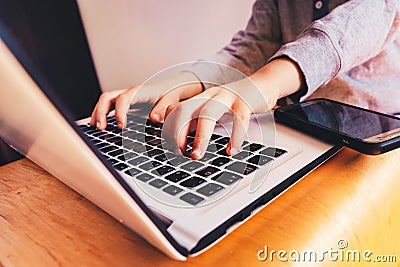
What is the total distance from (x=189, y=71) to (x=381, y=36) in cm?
26

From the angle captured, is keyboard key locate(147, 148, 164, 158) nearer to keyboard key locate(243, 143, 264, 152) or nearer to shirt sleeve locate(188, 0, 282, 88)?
keyboard key locate(243, 143, 264, 152)

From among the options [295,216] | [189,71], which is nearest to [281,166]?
[295,216]

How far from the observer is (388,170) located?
12.7 inches

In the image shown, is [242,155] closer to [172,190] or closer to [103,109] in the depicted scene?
[172,190]

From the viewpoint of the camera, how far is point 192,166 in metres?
0.32

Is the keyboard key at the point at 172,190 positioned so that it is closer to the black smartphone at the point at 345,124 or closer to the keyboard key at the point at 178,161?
the keyboard key at the point at 178,161

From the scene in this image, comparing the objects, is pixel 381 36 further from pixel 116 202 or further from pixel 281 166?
pixel 116 202

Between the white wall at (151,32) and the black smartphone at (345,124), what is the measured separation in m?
0.50

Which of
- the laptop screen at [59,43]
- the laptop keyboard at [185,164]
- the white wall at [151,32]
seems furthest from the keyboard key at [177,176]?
the laptop screen at [59,43]

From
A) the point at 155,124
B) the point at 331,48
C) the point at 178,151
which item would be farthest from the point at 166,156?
the point at 331,48

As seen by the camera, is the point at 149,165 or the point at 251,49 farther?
the point at 251,49

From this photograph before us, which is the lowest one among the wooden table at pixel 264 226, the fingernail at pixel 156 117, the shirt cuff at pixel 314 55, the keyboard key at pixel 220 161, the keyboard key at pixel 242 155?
the wooden table at pixel 264 226

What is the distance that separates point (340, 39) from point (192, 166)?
0.23 metres

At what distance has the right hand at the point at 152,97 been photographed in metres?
0.45
